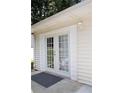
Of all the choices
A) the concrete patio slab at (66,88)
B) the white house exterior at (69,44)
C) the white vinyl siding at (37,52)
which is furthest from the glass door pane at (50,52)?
the concrete patio slab at (66,88)

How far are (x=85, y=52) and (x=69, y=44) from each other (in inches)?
38.4

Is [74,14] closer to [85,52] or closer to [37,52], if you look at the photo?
[85,52]

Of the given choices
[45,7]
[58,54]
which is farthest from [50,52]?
[45,7]

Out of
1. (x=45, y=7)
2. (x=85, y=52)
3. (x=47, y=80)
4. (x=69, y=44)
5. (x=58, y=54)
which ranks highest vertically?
(x=45, y=7)

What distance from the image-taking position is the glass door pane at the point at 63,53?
6.36 m

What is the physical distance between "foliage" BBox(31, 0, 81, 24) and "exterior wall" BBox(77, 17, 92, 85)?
706 cm

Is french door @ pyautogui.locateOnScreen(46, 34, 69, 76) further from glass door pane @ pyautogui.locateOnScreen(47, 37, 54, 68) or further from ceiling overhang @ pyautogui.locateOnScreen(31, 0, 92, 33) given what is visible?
ceiling overhang @ pyautogui.locateOnScreen(31, 0, 92, 33)

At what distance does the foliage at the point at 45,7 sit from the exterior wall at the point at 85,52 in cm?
706

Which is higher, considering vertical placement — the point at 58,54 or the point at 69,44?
the point at 69,44

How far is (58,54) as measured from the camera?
22.6ft
